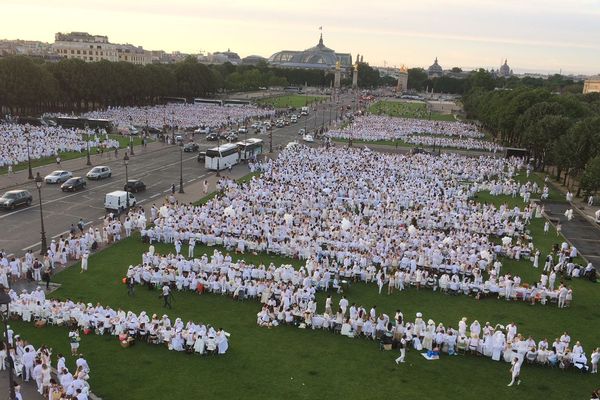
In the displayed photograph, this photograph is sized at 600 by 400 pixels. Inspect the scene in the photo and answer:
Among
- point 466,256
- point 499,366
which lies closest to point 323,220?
point 466,256

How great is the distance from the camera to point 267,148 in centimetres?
6425

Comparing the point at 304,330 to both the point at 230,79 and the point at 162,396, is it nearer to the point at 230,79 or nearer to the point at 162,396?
the point at 162,396

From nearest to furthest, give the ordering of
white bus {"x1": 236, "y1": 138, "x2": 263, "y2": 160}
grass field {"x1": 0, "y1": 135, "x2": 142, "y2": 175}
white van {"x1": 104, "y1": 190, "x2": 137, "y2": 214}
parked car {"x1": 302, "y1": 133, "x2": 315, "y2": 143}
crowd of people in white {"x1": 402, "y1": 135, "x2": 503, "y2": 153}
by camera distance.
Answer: white van {"x1": 104, "y1": 190, "x2": 137, "y2": 214}, grass field {"x1": 0, "y1": 135, "x2": 142, "y2": 175}, white bus {"x1": 236, "y1": 138, "x2": 263, "y2": 160}, parked car {"x1": 302, "y1": 133, "x2": 315, "y2": 143}, crowd of people in white {"x1": 402, "y1": 135, "x2": 503, "y2": 153}

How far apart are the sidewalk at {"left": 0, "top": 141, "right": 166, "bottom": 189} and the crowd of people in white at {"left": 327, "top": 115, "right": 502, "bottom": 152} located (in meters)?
27.8

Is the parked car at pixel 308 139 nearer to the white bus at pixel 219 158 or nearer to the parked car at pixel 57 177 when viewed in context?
the white bus at pixel 219 158

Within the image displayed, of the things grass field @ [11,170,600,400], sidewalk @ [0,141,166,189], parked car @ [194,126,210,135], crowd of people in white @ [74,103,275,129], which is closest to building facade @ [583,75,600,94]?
crowd of people in white @ [74,103,275,129]

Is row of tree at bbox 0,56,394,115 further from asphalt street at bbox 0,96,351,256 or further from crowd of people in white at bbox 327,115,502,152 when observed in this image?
crowd of people in white at bbox 327,115,502,152

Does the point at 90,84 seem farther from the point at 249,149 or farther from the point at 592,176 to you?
the point at 592,176

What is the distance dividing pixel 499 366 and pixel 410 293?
242 inches

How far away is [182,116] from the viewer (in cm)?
8675

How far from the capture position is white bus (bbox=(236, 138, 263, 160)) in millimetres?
53941

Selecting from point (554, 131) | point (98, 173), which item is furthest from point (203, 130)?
point (554, 131)

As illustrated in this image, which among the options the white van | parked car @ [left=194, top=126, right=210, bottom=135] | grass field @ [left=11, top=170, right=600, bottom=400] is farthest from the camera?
parked car @ [left=194, top=126, right=210, bottom=135]

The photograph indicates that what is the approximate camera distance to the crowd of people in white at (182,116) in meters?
77.6
